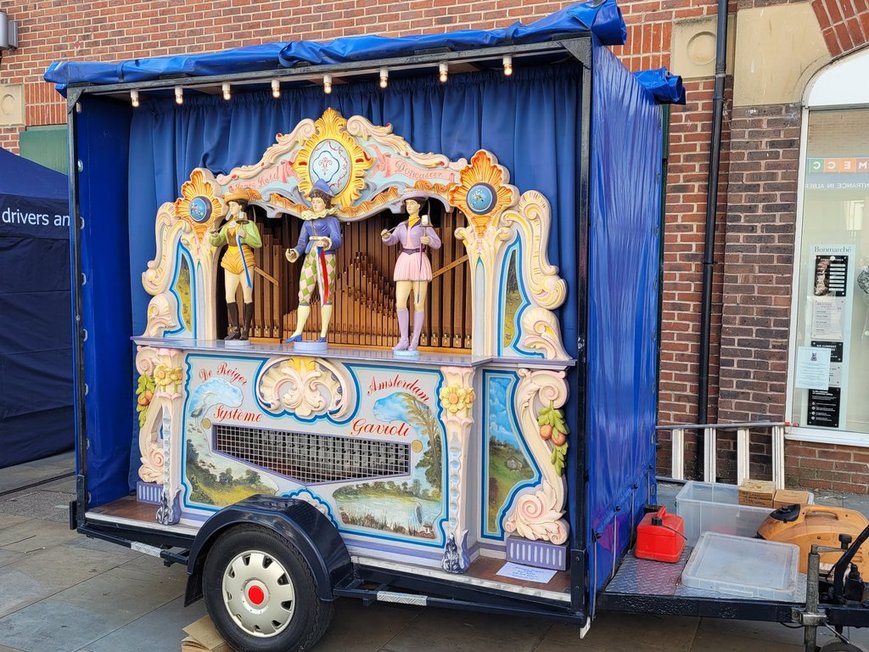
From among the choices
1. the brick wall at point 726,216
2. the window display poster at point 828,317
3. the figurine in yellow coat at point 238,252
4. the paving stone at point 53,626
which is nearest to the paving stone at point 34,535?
the paving stone at point 53,626

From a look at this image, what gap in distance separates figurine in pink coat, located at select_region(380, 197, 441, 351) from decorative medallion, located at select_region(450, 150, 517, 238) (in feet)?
0.85

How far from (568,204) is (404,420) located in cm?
132

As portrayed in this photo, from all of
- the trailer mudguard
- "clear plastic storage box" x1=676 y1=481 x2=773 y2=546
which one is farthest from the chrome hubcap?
"clear plastic storage box" x1=676 y1=481 x2=773 y2=546

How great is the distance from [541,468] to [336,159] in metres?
1.92

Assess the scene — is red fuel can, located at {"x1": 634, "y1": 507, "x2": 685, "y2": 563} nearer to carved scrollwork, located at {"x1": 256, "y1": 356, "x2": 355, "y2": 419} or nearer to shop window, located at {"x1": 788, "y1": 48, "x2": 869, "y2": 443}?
carved scrollwork, located at {"x1": 256, "y1": 356, "x2": 355, "y2": 419}

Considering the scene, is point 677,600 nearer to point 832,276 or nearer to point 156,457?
point 156,457

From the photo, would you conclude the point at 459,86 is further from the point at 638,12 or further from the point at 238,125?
the point at 638,12

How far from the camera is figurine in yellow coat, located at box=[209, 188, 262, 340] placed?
4.71m

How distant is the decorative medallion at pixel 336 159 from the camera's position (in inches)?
175

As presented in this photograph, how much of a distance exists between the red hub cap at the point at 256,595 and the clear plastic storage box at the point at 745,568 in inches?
80.3

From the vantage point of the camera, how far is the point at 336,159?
14.7ft

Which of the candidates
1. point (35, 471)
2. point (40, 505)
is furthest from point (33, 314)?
point (40, 505)

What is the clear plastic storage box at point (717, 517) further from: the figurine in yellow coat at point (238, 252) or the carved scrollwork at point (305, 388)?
the figurine in yellow coat at point (238, 252)

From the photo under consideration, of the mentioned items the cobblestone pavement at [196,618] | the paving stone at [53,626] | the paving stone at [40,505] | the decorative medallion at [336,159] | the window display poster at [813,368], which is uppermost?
the decorative medallion at [336,159]
